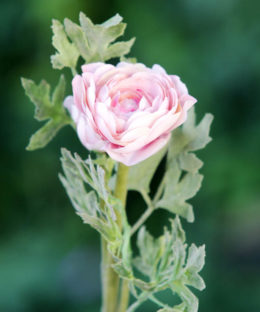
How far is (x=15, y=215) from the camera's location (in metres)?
1.65

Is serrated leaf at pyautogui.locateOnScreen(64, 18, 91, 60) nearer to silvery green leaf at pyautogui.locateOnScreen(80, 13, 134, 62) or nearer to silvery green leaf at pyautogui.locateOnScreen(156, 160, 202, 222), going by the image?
silvery green leaf at pyautogui.locateOnScreen(80, 13, 134, 62)

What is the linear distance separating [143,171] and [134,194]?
1.00 metres

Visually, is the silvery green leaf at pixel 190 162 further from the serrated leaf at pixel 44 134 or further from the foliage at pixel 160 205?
the serrated leaf at pixel 44 134

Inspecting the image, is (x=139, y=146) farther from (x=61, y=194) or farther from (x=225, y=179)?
(x=61, y=194)

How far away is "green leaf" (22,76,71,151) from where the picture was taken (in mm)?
570

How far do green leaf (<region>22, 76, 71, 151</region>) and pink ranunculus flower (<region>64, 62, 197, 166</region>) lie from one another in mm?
79

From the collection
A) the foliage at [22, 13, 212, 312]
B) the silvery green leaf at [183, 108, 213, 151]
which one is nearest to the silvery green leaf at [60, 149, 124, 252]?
the foliage at [22, 13, 212, 312]

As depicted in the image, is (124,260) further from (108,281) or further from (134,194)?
(134,194)

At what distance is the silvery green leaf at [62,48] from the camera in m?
0.54

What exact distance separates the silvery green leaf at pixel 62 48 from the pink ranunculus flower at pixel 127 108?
5 centimetres

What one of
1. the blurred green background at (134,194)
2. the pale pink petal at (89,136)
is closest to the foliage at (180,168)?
the pale pink petal at (89,136)

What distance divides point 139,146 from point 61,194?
4.03 feet

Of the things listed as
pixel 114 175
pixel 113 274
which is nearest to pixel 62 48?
pixel 114 175

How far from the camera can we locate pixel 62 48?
0.54 metres
